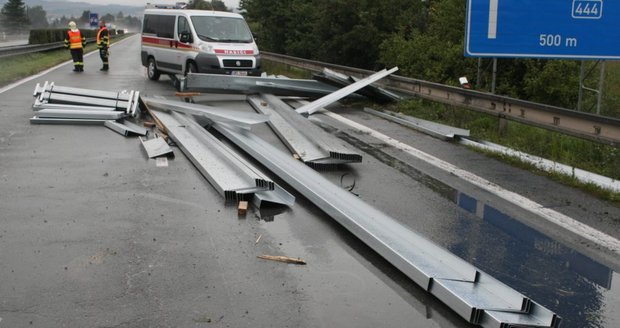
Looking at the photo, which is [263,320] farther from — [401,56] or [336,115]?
[401,56]

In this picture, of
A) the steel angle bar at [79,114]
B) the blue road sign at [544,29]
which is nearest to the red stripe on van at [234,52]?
the steel angle bar at [79,114]

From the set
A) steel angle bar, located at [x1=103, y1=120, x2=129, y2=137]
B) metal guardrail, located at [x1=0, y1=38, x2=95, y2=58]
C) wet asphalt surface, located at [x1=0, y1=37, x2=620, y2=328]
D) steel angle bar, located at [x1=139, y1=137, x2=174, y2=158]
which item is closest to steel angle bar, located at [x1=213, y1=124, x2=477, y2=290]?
wet asphalt surface, located at [x1=0, y1=37, x2=620, y2=328]

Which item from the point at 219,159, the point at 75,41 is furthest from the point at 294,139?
the point at 75,41

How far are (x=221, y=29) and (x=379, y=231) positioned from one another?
551 inches

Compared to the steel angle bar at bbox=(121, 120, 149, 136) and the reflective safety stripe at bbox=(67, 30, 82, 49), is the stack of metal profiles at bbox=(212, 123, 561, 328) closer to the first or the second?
the steel angle bar at bbox=(121, 120, 149, 136)

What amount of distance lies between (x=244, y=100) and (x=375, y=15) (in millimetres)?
7998

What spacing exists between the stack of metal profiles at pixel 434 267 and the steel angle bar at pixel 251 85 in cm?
802

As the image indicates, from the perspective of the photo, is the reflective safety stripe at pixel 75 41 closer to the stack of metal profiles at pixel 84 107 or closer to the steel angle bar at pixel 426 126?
the stack of metal profiles at pixel 84 107

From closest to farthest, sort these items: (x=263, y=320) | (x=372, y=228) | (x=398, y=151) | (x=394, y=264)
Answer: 1. (x=263, y=320)
2. (x=394, y=264)
3. (x=372, y=228)
4. (x=398, y=151)

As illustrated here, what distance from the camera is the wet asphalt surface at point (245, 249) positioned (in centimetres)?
399

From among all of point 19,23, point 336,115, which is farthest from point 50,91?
point 19,23

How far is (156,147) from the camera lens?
28.6ft

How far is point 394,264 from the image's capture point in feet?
15.3

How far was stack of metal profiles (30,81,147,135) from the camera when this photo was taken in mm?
10930
